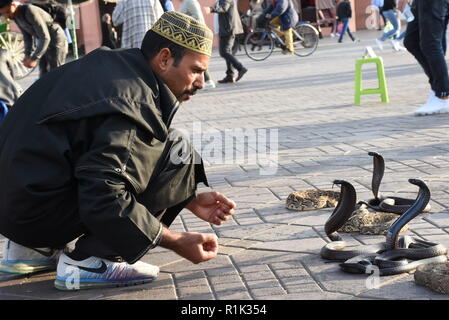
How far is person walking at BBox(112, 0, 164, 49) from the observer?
370 inches

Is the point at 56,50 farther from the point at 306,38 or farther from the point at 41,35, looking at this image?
the point at 306,38

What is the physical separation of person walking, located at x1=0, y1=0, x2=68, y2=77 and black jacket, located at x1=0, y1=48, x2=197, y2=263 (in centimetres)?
513

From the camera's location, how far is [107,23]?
1958cm

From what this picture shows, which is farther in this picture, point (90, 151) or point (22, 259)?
point (22, 259)

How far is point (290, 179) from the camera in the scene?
18.4 ft

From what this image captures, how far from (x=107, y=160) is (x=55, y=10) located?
22.7ft

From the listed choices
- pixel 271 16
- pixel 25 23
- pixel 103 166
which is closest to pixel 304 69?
pixel 271 16

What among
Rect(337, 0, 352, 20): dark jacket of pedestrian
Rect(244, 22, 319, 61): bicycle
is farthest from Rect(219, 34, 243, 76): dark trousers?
Rect(337, 0, 352, 20): dark jacket of pedestrian

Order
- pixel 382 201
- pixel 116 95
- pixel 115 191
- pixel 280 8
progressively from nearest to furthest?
pixel 115 191 < pixel 116 95 < pixel 382 201 < pixel 280 8

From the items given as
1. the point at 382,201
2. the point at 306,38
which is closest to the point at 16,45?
the point at 306,38

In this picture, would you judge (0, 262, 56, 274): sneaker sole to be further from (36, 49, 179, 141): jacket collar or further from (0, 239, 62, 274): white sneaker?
(36, 49, 179, 141): jacket collar
